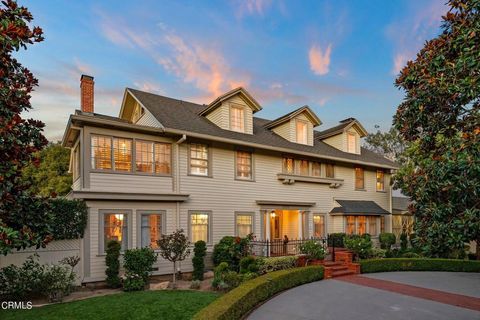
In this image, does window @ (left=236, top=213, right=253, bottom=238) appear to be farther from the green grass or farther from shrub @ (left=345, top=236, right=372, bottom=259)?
the green grass

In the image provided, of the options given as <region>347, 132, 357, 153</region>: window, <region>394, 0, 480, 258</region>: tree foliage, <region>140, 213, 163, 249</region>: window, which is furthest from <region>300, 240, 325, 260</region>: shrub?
<region>347, 132, 357, 153</region>: window

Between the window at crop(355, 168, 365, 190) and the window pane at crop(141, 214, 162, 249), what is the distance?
1440cm

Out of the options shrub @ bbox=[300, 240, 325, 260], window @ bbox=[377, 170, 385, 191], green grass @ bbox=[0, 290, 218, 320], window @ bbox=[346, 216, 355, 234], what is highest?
window @ bbox=[377, 170, 385, 191]

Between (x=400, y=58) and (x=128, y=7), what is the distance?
13.8 metres

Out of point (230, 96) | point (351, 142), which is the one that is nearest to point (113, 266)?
point (230, 96)

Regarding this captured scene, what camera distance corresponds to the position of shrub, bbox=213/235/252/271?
576 inches

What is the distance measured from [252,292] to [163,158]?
25.0ft

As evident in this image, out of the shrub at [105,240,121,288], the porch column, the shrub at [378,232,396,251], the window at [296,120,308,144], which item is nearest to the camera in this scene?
the shrub at [105,240,121,288]

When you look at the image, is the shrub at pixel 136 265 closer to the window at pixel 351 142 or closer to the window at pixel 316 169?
the window at pixel 316 169

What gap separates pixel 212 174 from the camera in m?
16.0

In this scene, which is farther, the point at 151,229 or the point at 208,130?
the point at 208,130

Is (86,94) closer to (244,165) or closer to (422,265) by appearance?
(244,165)

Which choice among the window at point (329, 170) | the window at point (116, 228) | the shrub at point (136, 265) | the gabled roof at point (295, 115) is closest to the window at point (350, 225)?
the window at point (329, 170)

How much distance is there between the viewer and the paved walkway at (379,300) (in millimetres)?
8898
